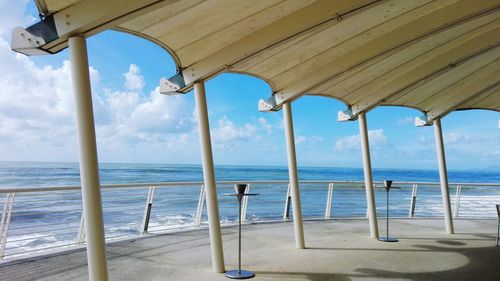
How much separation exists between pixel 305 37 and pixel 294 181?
7.53ft

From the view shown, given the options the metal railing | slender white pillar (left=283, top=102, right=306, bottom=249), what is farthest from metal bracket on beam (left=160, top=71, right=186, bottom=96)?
the metal railing

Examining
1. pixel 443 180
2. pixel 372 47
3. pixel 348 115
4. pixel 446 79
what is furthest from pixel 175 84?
pixel 443 180

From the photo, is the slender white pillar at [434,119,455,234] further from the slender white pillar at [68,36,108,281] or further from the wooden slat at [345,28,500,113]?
the slender white pillar at [68,36,108,281]

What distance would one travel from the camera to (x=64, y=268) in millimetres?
4613

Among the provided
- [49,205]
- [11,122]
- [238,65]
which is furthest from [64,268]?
[11,122]

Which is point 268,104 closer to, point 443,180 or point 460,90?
point 460,90

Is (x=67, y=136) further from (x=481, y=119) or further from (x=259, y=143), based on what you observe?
(x=481, y=119)

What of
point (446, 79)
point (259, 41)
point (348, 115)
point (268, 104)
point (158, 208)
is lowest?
point (158, 208)

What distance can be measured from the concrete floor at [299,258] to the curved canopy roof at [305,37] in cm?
225

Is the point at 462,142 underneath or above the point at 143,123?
underneath

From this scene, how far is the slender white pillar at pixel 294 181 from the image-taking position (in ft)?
18.9

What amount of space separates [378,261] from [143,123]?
47.8 m

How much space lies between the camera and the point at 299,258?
511 centimetres

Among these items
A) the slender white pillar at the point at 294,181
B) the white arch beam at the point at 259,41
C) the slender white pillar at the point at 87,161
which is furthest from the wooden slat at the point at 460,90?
the slender white pillar at the point at 87,161
